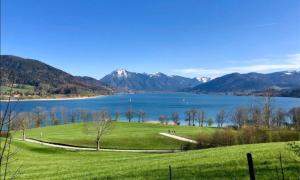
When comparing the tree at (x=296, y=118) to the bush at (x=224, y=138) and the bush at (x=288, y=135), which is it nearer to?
the bush at (x=288, y=135)

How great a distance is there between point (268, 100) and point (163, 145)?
21935 millimetres

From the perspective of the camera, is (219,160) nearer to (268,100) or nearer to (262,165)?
(262,165)

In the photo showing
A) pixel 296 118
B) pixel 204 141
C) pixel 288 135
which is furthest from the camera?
pixel 296 118

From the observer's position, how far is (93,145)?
62.2 metres

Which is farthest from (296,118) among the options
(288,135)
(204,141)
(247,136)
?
(288,135)

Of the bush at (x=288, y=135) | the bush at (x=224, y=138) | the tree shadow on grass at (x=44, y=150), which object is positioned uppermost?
the bush at (x=288, y=135)

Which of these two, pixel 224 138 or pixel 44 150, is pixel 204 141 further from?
pixel 44 150

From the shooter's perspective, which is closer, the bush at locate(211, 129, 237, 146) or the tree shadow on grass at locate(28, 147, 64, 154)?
the tree shadow on grass at locate(28, 147, 64, 154)

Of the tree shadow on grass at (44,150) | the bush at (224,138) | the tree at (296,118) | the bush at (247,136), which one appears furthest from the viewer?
the tree at (296,118)

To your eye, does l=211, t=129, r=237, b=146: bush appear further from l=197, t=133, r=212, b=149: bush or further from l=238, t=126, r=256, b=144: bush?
l=238, t=126, r=256, b=144: bush

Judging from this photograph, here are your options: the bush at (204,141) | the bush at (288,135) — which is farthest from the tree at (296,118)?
the bush at (204,141)

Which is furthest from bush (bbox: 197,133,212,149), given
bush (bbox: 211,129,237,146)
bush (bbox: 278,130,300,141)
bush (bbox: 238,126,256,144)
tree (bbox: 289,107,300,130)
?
tree (bbox: 289,107,300,130)

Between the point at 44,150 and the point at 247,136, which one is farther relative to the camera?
the point at 247,136

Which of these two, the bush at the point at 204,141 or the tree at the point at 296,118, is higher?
the tree at the point at 296,118
